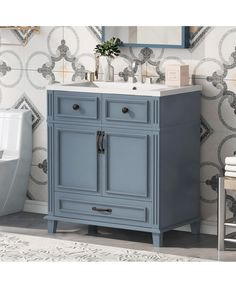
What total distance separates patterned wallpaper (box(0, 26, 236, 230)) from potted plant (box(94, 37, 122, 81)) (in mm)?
73

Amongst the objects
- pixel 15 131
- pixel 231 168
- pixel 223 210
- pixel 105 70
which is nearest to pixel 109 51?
pixel 105 70

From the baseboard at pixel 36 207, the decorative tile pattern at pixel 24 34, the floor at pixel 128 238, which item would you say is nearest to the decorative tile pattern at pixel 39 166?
the baseboard at pixel 36 207

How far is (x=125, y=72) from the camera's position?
5262 millimetres

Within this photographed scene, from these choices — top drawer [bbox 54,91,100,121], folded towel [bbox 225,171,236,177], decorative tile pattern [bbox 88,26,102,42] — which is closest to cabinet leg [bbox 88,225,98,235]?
top drawer [bbox 54,91,100,121]

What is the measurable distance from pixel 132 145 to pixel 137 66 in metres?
0.72

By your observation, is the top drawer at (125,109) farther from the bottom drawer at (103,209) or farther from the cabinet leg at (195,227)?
the cabinet leg at (195,227)

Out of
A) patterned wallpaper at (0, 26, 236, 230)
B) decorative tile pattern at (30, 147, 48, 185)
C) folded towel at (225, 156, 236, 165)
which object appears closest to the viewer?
folded towel at (225, 156, 236, 165)

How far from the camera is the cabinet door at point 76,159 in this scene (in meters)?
4.85

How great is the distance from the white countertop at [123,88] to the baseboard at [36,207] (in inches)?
39.8

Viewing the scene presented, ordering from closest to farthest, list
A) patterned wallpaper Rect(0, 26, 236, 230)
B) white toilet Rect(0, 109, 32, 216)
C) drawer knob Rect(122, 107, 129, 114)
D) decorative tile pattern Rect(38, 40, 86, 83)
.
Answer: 1. drawer knob Rect(122, 107, 129, 114)
2. patterned wallpaper Rect(0, 26, 236, 230)
3. decorative tile pattern Rect(38, 40, 86, 83)
4. white toilet Rect(0, 109, 32, 216)

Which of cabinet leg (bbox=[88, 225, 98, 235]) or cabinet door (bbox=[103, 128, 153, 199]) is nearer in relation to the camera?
cabinet door (bbox=[103, 128, 153, 199])

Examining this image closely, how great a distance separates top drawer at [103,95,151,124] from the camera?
459 cm

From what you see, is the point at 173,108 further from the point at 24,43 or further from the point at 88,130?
the point at 24,43

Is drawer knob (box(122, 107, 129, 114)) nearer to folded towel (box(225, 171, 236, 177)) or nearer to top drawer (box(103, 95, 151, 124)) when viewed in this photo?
top drawer (box(103, 95, 151, 124))
